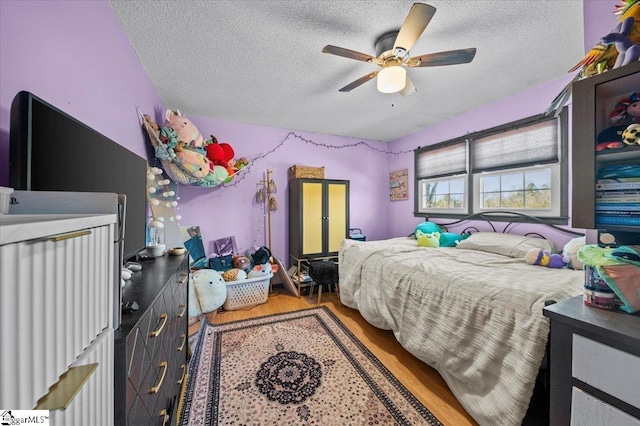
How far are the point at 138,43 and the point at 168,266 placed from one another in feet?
5.39

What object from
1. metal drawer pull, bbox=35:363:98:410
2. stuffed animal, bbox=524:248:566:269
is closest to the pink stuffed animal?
metal drawer pull, bbox=35:363:98:410

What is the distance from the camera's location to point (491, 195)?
120 inches

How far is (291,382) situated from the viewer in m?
1.72

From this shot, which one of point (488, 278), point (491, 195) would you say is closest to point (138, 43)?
Result: point (488, 278)

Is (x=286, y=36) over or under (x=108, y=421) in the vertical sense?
over

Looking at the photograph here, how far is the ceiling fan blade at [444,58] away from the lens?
161 centimetres

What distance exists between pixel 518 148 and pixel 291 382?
126 inches

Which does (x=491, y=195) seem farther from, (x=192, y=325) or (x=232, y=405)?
(x=192, y=325)

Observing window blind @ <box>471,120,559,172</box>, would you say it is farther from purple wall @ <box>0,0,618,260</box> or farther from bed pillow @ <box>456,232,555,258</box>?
bed pillow @ <box>456,232,555,258</box>

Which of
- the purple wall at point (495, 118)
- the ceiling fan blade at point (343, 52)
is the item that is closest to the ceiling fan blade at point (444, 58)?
the ceiling fan blade at point (343, 52)

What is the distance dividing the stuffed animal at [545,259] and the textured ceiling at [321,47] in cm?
159

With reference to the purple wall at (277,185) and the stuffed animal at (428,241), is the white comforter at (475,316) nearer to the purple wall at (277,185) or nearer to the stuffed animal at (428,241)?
the stuffed animal at (428,241)

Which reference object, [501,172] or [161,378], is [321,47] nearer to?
[161,378]

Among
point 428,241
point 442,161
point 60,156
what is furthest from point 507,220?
point 60,156
